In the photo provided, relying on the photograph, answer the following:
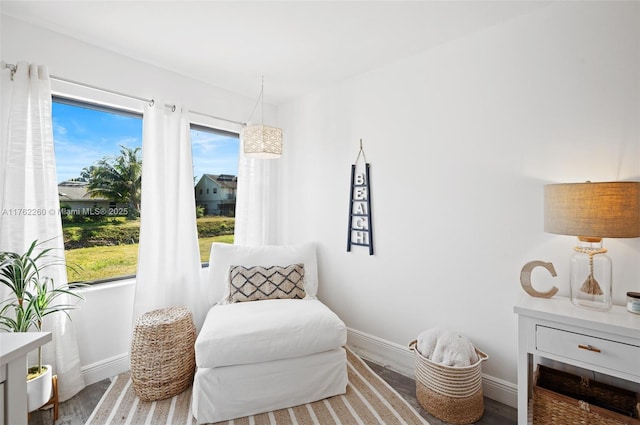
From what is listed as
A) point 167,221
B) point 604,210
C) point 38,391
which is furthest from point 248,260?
point 604,210

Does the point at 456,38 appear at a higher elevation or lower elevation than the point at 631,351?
higher

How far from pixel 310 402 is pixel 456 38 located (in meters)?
2.66

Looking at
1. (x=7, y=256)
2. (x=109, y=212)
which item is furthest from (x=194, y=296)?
(x=7, y=256)

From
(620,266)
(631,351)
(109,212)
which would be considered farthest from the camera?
(109,212)

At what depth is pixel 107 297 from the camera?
2.30 meters

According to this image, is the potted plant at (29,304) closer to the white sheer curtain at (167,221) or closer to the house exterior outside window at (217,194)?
the white sheer curtain at (167,221)

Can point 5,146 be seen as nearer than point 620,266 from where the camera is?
No

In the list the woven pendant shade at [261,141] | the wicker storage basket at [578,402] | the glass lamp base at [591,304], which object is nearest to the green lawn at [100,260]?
the woven pendant shade at [261,141]

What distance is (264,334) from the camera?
1.90 m

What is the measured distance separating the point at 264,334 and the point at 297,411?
0.53m

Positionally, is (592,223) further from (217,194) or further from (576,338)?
(217,194)

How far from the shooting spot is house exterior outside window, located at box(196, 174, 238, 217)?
9.95ft

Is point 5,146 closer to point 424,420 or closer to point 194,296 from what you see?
point 194,296

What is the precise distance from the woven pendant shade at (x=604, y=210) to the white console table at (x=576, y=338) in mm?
388
